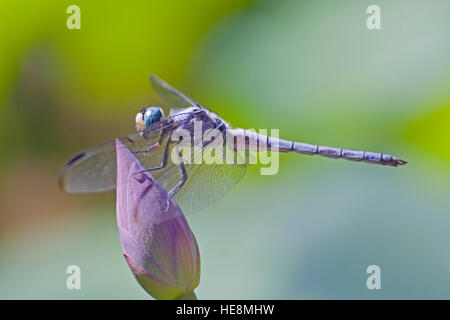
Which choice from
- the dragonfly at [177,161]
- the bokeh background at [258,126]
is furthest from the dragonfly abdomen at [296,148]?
the bokeh background at [258,126]

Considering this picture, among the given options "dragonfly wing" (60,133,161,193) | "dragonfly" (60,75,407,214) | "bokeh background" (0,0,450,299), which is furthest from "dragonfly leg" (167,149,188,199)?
"bokeh background" (0,0,450,299)

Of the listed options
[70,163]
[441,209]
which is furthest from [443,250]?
[70,163]

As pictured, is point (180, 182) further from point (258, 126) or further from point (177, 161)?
point (258, 126)

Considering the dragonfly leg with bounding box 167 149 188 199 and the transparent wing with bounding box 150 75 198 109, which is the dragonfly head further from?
the transparent wing with bounding box 150 75 198 109

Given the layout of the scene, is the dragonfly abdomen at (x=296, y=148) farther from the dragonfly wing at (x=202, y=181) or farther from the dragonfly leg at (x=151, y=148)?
the dragonfly leg at (x=151, y=148)

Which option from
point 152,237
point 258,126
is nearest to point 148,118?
point 152,237
